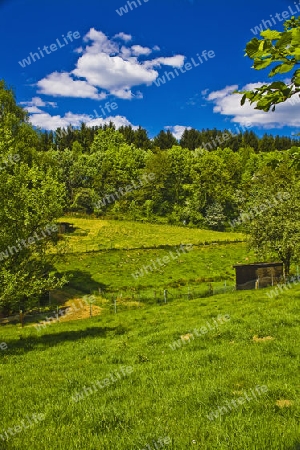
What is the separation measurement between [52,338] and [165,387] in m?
15.6

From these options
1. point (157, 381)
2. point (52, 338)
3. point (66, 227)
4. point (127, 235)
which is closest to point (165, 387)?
point (157, 381)

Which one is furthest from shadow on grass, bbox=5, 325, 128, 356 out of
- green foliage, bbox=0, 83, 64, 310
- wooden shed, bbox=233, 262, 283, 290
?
wooden shed, bbox=233, 262, 283, 290

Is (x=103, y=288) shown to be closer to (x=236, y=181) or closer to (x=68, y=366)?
(x=68, y=366)

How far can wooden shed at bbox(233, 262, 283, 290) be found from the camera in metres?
41.9

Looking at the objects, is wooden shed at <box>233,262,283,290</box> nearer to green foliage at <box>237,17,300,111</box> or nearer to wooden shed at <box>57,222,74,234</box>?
green foliage at <box>237,17,300,111</box>

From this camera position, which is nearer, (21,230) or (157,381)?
(157,381)

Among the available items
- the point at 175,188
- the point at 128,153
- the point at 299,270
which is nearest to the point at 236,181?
the point at 175,188

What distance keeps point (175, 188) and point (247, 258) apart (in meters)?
63.5

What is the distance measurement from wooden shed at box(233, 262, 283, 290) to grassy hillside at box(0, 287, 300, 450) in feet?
64.2

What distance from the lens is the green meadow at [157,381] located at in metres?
7.86

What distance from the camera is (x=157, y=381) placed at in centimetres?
1210

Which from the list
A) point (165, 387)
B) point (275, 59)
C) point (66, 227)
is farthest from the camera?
point (66, 227)

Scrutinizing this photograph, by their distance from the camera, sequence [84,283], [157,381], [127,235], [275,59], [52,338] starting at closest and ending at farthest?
[275,59], [157,381], [52,338], [84,283], [127,235]

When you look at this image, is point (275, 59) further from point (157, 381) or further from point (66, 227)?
point (66, 227)
